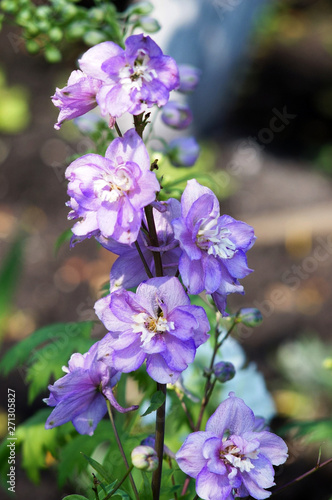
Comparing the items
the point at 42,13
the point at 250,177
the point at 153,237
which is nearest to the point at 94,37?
the point at 42,13

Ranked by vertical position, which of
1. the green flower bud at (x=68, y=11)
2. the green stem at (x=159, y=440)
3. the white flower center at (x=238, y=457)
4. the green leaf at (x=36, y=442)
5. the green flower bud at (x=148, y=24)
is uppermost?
the green flower bud at (x=148, y=24)

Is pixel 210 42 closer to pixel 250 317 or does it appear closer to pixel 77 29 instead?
pixel 77 29

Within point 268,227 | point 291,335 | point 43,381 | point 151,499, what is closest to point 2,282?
point 151,499

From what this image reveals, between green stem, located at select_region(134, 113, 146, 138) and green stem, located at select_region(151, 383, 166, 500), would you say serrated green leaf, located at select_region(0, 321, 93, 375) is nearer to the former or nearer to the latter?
green stem, located at select_region(151, 383, 166, 500)

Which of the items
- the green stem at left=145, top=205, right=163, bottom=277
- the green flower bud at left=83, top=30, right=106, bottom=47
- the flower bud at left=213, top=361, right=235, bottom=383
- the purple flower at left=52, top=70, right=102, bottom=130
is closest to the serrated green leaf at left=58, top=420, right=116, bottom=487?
the flower bud at left=213, top=361, right=235, bottom=383

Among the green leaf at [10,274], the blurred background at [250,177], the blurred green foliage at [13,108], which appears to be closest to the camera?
the green leaf at [10,274]

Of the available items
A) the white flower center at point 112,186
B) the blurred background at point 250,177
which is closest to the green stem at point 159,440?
the white flower center at point 112,186

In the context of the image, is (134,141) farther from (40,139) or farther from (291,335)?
(40,139)

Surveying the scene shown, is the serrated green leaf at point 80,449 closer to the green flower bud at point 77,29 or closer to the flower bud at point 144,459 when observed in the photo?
the flower bud at point 144,459
